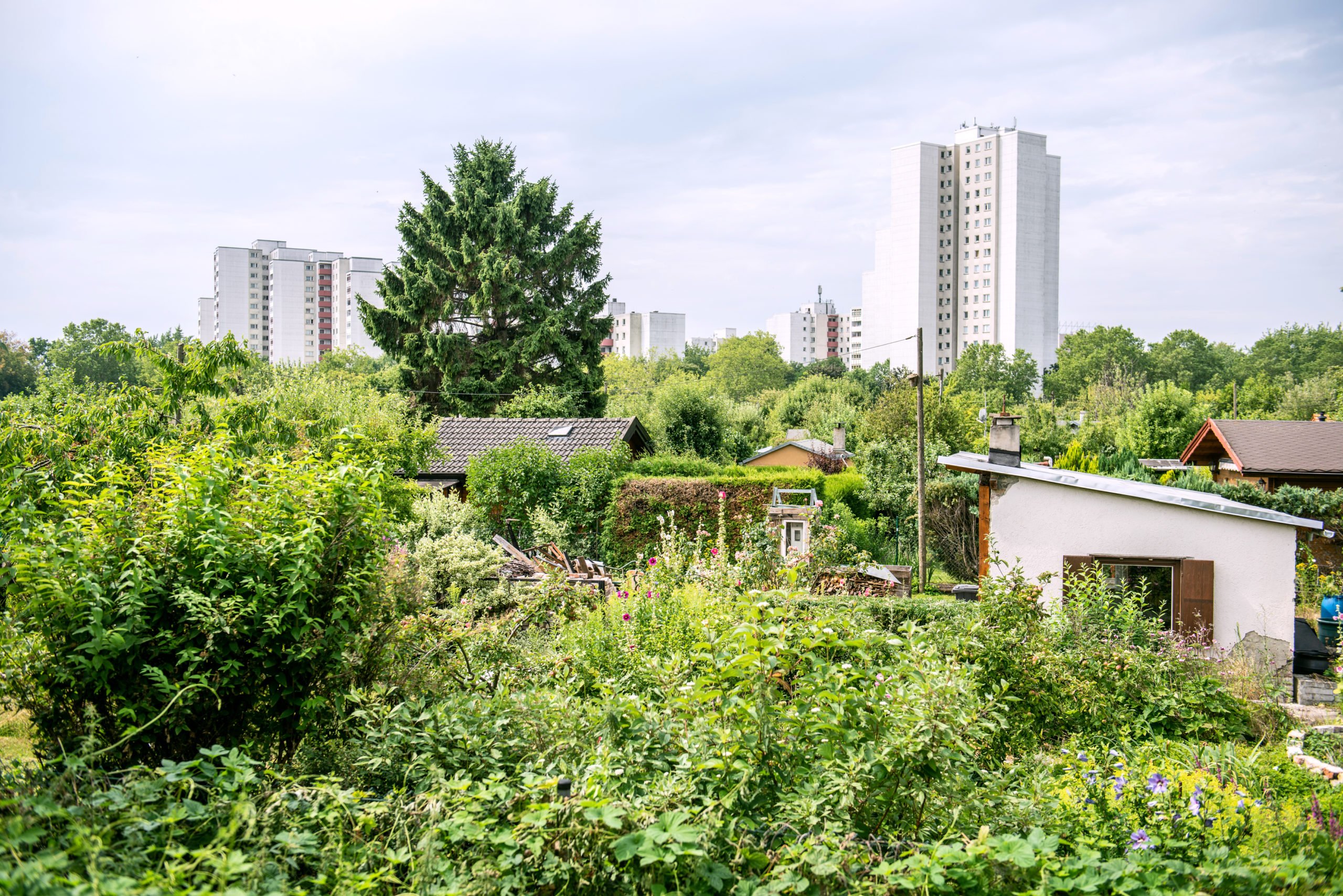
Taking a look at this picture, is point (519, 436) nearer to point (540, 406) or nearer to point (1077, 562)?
point (540, 406)

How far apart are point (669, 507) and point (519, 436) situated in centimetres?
653

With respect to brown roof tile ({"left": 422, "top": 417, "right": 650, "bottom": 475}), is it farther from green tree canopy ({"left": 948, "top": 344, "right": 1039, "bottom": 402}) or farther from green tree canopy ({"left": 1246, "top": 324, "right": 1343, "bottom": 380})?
green tree canopy ({"left": 1246, "top": 324, "right": 1343, "bottom": 380})

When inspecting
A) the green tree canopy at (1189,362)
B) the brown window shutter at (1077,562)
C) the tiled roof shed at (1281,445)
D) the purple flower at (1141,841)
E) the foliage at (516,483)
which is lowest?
the brown window shutter at (1077,562)

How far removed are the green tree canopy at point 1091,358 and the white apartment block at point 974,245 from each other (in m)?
3.77

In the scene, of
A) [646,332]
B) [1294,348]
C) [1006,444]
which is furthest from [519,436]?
[646,332]

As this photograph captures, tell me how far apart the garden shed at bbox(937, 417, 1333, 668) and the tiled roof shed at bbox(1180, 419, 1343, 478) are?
463 inches

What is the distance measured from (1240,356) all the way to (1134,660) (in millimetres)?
110221

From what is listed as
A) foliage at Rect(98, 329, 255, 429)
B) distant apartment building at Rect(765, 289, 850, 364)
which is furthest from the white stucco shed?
distant apartment building at Rect(765, 289, 850, 364)

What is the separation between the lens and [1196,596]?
33.1ft

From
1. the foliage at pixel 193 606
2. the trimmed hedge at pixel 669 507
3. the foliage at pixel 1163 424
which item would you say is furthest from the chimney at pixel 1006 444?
the foliage at pixel 1163 424

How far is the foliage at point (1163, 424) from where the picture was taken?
3347 centimetres

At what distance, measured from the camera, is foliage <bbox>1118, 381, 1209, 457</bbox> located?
3347cm

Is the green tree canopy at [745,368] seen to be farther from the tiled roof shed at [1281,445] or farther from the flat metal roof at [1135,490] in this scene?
the flat metal roof at [1135,490]

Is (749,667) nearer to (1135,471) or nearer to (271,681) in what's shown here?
(271,681)
